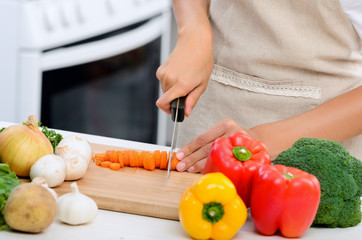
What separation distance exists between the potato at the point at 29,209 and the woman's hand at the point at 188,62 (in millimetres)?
519

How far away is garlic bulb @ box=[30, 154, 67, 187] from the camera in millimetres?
1089

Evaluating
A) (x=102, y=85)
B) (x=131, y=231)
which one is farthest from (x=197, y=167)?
(x=102, y=85)

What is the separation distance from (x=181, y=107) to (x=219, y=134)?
13cm

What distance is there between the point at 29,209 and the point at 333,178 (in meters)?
0.57

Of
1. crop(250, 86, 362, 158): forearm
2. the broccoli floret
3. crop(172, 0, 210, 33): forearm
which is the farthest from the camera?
crop(172, 0, 210, 33): forearm

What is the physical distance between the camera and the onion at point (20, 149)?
112 cm

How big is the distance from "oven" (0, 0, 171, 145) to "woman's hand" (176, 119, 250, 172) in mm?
1244

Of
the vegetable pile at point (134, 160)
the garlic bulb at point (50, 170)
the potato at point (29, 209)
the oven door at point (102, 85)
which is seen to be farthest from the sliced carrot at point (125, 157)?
the oven door at point (102, 85)

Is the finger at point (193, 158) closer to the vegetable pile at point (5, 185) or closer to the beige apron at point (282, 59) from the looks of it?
the beige apron at point (282, 59)

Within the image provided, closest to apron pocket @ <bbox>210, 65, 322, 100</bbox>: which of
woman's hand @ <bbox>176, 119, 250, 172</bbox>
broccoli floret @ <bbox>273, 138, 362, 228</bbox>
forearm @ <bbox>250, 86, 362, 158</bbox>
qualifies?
forearm @ <bbox>250, 86, 362, 158</bbox>

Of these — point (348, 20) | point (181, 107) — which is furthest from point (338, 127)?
point (181, 107)

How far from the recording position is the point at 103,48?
261 centimetres

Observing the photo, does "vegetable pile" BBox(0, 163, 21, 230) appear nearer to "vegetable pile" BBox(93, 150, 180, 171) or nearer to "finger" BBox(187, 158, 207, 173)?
"vegetable pile" BBox(93, 150, 180, 171)

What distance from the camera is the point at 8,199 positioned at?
86cm
